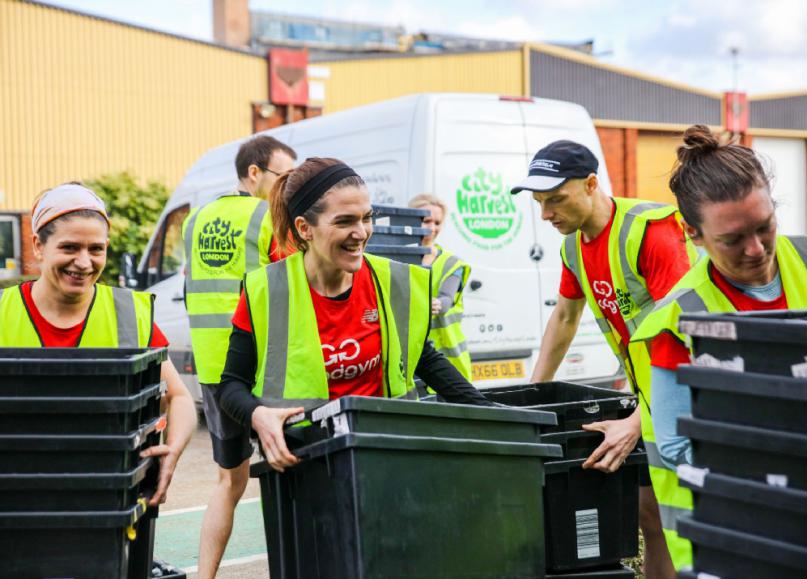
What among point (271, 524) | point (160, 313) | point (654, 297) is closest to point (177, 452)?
point (271, 524)

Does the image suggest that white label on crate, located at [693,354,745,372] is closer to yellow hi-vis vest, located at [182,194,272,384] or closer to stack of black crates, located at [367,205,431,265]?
yellow hi-vis vest, located at [182,194,272,384]

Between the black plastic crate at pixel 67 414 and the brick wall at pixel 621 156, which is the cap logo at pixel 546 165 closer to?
the black plastic crate at pixel 67 414

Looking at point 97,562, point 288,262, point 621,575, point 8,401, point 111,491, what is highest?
point 288,262

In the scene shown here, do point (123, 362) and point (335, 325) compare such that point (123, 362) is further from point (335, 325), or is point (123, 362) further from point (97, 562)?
point (335, 325)

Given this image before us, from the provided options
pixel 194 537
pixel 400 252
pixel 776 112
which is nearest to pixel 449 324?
pixel 400 252

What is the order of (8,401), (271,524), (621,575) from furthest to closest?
(621,575)
(271,524)
(8,401)

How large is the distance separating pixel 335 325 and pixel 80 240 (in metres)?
0.85

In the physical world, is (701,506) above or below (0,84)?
below

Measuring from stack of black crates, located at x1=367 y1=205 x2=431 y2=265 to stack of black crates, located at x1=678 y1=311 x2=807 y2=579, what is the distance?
338 centimetres

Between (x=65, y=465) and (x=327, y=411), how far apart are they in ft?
2.28

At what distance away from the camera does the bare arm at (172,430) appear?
295 cm

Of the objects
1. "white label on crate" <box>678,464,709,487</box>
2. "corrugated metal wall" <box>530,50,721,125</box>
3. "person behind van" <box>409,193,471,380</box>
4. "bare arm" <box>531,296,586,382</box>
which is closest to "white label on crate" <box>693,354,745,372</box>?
"white label on crate" <box>678,464,709,487</box>

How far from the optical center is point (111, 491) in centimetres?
265

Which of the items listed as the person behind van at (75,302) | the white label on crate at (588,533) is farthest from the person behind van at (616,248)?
the person behind van at (75,302)
